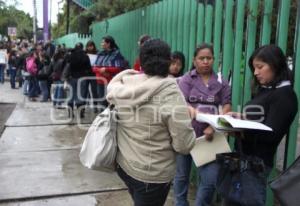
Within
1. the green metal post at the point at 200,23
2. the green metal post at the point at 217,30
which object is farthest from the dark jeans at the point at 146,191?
the green metal post at the point at 200,23

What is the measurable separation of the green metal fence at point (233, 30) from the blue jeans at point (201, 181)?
2.17ft

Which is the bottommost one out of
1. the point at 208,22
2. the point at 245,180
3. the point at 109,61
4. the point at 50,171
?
the point at 50,171

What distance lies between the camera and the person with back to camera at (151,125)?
9.27 feet

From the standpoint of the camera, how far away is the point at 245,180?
288 cm

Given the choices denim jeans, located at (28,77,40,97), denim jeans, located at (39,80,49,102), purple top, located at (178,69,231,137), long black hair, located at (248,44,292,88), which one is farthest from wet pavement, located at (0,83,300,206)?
denim jeans, located at (28,77,40,97)

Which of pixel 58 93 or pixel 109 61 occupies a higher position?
pixel 109 61

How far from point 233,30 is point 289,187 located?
8.80 ft

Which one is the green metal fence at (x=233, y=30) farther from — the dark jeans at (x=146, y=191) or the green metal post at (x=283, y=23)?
the dark jeans at (x=146, y=191)

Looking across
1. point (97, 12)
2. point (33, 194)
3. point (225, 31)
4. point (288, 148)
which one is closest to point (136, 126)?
point (288, 148)

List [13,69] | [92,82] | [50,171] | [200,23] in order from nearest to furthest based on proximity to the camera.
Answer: [200,23], [50,171], [92,82], [13,69]

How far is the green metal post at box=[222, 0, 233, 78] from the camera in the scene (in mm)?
4482

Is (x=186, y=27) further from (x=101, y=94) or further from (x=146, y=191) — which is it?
(x=101, y=94)

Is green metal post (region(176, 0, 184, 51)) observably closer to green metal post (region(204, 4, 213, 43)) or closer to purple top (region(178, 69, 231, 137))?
green metal post (region(204, 4, 213, 43))

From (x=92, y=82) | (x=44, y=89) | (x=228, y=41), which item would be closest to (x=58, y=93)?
(x=44, y=89)
